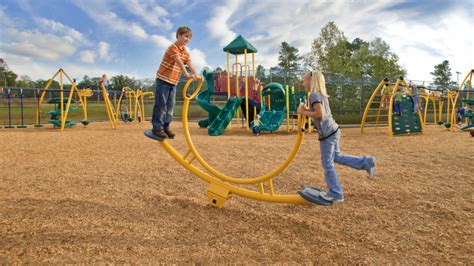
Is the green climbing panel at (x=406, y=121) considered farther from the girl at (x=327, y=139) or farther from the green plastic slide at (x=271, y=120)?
→ the girl at (x=327, y=139)

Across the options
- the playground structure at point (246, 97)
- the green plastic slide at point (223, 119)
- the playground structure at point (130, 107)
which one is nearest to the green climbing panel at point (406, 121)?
the playground structure at point (246, 97)

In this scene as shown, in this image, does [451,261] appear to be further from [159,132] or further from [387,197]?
[159,132]

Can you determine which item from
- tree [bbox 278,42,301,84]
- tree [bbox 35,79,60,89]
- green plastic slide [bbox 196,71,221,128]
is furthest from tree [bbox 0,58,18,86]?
green plastic slide [bbox 196,71,221,128]

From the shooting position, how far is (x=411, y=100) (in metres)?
12.2

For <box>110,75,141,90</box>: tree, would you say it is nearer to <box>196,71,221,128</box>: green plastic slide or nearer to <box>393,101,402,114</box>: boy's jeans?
<box>196,71,221,128</box>: green plastic slide

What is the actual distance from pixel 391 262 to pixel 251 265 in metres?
1.12

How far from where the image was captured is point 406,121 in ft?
38.7

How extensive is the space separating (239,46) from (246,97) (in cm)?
221

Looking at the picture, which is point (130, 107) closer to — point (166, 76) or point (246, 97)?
point (246, 97)

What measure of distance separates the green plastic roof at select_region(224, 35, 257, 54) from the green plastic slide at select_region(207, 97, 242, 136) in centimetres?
230

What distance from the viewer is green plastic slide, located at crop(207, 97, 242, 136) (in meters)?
11.8

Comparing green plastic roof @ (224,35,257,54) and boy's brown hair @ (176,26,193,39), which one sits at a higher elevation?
green plastic roof @ (224,35,257,54)

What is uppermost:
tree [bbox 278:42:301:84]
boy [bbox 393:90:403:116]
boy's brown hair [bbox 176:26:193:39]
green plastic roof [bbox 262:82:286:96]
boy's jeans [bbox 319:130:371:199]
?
tree [bbox 278:42:301:84]

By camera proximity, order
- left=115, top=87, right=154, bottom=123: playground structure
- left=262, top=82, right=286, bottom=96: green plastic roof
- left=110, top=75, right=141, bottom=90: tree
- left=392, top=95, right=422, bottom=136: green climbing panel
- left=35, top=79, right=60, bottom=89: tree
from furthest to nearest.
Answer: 1. left=35, top=79, right=60, bottom=89: tree
2. left=110, top=75, right=141, bottom=90: tree
3. left=115, top=87, right=154, bottom=123: playground structure
4. left=262, top=82, right=286, bottom=96: green plastic roof
5. left=392, top=95, right=422, bottom=136: green climbing panel
